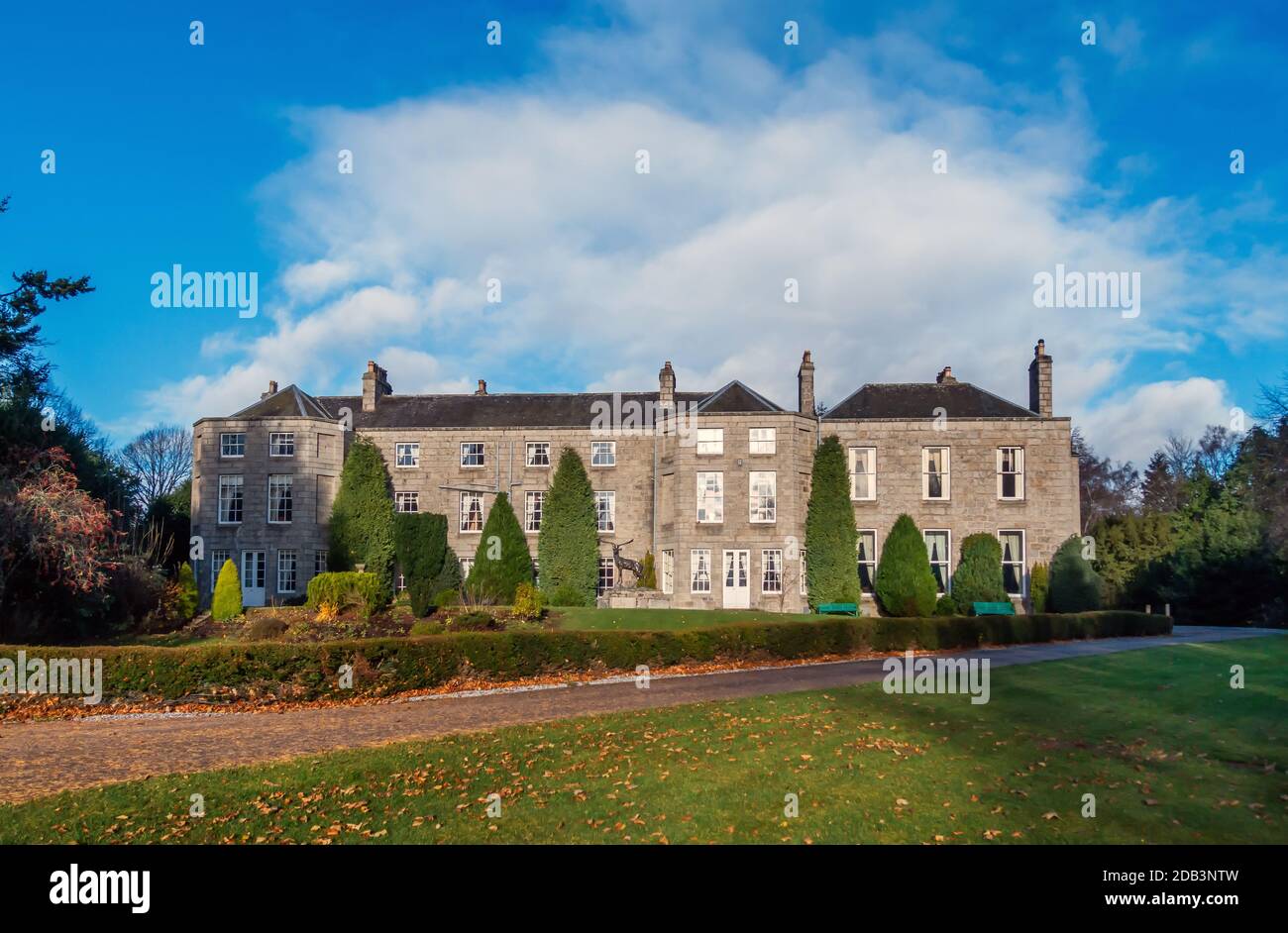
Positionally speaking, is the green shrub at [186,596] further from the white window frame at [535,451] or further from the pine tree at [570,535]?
the white window frame at [535,451]

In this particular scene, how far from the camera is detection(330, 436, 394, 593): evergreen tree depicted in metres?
38.0

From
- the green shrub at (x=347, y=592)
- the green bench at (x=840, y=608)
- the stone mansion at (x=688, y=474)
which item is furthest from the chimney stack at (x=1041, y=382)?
the green shrub at (x=347, y=592)

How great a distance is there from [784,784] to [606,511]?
104 ft

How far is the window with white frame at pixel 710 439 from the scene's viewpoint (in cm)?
3666

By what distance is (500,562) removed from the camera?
33.6m

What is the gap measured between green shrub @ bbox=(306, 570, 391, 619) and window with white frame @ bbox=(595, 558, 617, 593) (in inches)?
474

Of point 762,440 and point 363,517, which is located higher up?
point 762,440

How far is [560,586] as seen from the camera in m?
36.5

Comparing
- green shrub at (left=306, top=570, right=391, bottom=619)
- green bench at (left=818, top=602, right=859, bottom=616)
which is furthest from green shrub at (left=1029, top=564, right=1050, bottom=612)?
green shrub at (left=306, top=570, right=391, bottom=619)

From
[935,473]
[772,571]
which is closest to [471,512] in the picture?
[772,571]

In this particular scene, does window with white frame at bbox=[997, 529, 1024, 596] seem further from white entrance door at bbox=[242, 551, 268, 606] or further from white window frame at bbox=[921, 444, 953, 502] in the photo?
white entrance door at bbox=[242, 551, 268, 606]

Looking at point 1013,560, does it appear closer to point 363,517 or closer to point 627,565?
point 627,565
